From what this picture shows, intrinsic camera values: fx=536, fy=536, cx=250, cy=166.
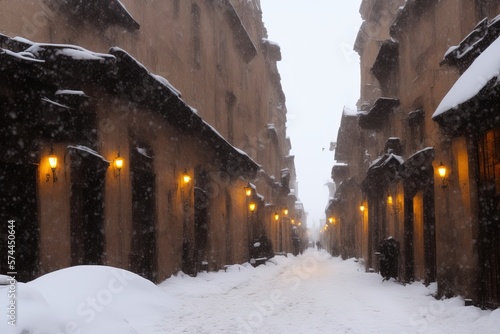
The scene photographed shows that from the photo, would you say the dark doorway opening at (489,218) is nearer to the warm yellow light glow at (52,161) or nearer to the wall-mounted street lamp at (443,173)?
the wall-mounted street lamp at (443,173)

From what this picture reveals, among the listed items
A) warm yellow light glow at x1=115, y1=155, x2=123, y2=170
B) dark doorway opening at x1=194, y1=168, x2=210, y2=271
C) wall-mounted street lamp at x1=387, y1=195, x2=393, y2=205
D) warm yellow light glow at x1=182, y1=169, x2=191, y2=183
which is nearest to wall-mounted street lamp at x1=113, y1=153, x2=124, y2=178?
warm yellow light glow at x1=115, y1=155, x2=123, y2=170

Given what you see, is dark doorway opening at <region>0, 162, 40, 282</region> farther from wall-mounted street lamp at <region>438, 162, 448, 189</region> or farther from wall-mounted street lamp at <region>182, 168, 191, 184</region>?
wall-mounted street lamp at <region>438, 162, 448, 189</region>

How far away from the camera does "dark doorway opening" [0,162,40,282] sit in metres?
9.46

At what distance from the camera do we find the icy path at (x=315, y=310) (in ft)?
28.4

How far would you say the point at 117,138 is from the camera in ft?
40.5

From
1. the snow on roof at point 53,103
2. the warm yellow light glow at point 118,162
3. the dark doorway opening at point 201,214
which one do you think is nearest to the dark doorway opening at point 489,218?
the warm yellow light glow at point 118,162

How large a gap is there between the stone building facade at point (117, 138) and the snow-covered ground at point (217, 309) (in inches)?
79.1

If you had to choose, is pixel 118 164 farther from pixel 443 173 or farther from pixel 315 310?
pixel 443 173

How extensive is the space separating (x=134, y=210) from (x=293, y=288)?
16.3 ft

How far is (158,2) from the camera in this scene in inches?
685

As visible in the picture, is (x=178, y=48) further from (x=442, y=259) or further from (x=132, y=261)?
(x=442, y=259)

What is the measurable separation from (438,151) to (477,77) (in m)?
3.62

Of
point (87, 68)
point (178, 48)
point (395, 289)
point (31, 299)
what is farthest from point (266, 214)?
point (31, 299)

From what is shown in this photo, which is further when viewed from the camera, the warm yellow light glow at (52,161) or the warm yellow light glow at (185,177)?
the warm yellow light glow at (185,177)
